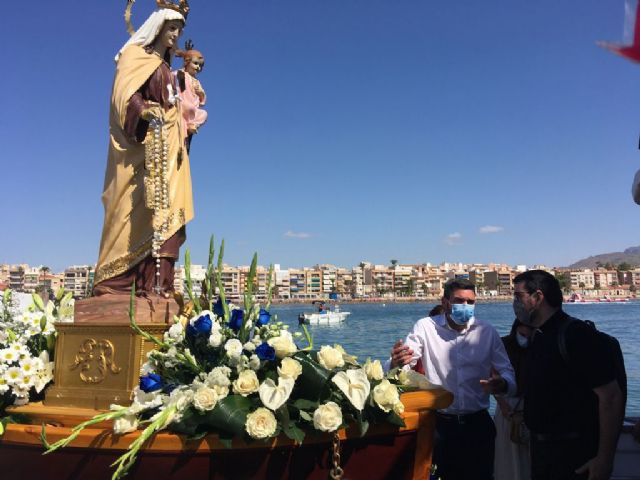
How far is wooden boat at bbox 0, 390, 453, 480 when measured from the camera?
193 cm

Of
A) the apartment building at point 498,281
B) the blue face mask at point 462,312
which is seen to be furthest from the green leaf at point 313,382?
the apartment building at point 498,281

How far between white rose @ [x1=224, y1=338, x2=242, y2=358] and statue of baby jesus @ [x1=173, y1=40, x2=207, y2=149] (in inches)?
67.9

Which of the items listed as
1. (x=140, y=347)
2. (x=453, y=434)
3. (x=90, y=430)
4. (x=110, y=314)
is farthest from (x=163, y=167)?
(x=453, y=434)

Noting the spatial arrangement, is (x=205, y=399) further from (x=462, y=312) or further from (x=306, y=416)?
(x=462, y=312)

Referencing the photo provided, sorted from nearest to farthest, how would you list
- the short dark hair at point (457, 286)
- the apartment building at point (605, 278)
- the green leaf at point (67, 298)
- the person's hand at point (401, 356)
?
the person's hand at point (401, 356)
the green leaf at point (67, 298)
the short dark hair at point (457, 286)
the apartment building at point (605, 278)

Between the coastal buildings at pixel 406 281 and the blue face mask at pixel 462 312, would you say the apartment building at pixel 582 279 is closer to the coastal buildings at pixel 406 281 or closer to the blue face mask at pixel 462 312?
the coastal buildings at pixel 406 281

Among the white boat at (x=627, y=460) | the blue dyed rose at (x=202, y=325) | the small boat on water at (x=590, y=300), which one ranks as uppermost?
the blue dyed rose at (x=202, y=325)

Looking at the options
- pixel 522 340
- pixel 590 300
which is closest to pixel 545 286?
pixel 522 340

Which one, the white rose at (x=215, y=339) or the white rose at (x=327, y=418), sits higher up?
the white rose at (x=215, y=339)

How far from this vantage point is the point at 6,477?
2.14 meters

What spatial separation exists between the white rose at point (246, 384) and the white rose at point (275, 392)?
0.04m

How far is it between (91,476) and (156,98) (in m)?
2.06

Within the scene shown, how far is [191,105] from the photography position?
132 inches

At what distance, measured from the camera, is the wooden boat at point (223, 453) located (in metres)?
1.93
